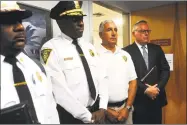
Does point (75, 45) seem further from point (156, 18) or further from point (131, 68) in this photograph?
point (156, 18)

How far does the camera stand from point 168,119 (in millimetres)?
2730

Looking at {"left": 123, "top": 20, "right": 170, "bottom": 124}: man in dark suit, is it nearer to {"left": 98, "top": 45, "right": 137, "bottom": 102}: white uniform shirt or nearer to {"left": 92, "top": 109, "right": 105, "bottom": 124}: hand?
{"left": 98, "top": 45, "right": 137, "bottom": 102}: white uniform shirt

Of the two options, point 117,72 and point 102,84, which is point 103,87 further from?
point 117,72

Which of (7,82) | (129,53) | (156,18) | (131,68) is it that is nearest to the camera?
(7,82)

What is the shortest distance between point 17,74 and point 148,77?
1286mm

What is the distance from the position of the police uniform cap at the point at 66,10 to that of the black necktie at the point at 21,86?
0.55m

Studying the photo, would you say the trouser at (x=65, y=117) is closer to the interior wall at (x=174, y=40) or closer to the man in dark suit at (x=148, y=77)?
the man in dark suit at (x=148, y=77)

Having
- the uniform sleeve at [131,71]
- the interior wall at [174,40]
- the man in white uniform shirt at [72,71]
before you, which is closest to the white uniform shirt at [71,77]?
the man in white uniform shirt at [72,71]

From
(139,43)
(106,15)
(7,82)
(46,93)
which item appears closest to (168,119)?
(139,43)

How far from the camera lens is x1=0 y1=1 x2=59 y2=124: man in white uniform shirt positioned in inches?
44.2

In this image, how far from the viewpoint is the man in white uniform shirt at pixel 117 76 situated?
189 cm

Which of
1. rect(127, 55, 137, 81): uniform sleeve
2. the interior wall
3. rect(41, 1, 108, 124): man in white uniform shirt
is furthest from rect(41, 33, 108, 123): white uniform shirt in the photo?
the interior wall

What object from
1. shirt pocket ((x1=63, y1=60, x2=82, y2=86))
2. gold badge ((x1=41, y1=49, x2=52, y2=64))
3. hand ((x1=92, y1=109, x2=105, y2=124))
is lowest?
hand ((x1=92, y1=109, x2=105, y2=124))

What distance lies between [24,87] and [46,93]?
0.14 metres
